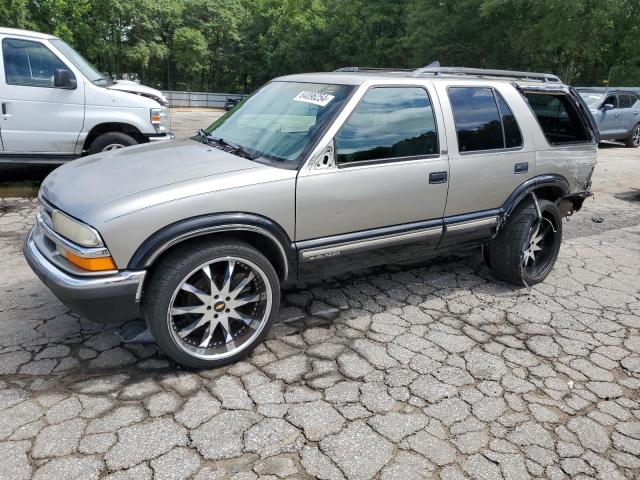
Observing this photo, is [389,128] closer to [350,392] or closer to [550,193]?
[350,392]

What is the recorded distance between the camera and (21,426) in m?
2.56

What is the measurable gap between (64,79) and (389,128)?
489 cm

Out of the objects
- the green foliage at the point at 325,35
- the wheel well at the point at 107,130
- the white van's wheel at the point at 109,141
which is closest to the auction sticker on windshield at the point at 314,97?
the white van's wheel at the point at 109,141

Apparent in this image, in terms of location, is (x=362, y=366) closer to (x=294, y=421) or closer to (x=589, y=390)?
(x=294, y=421)

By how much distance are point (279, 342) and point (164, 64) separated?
4403 cm

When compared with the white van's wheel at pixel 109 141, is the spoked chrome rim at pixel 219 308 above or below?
below

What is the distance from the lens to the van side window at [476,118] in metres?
3.86

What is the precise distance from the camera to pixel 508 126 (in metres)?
4.14

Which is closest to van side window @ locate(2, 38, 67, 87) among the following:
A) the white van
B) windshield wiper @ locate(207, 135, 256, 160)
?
the white van

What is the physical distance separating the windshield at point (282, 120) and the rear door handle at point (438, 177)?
83 centimetres

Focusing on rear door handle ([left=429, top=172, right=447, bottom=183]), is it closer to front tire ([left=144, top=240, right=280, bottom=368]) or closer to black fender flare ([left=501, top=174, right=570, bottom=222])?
black fender flare ([left=501, top=174, right=570, bottom=222])

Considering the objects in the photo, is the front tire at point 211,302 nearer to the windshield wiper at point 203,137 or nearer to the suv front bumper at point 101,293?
the suv front bumper at point 101,293

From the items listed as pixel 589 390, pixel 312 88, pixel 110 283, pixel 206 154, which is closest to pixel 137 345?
pixel 110 283

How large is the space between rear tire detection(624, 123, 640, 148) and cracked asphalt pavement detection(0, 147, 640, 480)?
12592 millimetres
